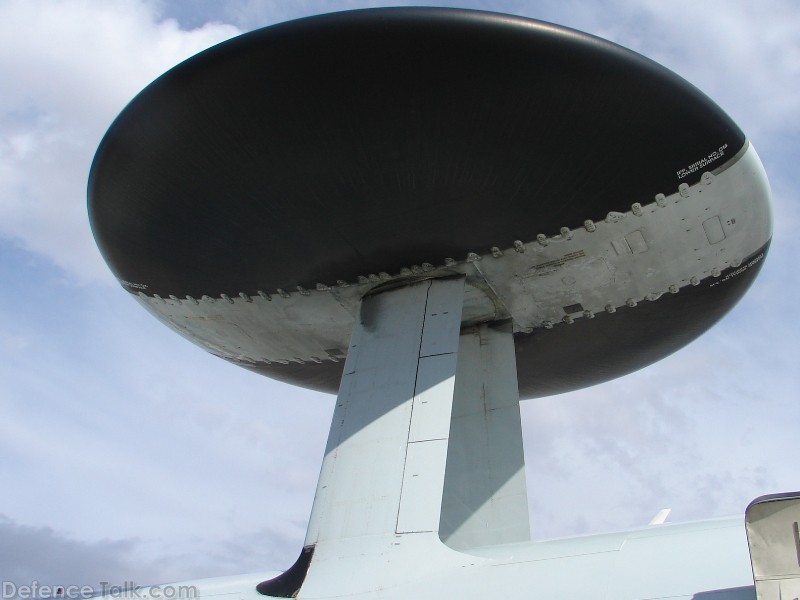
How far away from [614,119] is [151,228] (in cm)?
444

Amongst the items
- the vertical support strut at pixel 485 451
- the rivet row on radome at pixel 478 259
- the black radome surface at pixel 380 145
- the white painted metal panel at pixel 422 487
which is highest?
the rivet row on radome at pixel 478 259

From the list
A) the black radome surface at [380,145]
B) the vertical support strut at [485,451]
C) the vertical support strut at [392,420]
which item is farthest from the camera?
the vertical support strut at [485,451]

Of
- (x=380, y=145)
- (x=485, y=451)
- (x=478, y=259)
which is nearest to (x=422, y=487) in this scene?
(x=485, y=451)

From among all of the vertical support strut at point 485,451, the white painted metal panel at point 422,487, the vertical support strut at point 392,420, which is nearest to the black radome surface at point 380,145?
the vertical support strut at point 392,420

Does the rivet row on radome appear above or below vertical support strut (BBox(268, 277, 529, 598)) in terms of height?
above

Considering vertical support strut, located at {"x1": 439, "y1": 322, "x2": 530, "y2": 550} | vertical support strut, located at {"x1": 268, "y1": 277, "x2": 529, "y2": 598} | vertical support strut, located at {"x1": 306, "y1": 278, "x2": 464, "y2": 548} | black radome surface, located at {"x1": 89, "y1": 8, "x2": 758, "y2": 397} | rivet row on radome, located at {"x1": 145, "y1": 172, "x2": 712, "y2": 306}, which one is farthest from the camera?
vertical support strut, located at {"x1": 439, "y1": 322, "x2": 530, "y2": 550}

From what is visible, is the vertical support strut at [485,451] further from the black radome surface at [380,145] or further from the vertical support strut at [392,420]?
the black radome surface at [380,145]

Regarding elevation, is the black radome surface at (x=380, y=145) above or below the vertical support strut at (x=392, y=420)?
above

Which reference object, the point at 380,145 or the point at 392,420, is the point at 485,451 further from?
the point at 380,145

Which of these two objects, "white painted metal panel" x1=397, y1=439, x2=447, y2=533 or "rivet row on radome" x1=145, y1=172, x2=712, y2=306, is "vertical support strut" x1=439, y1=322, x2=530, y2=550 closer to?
"rivet row on radome" x1=145, y1=172, x2=712, y2=306

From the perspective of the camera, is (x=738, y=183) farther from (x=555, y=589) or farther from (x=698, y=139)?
(x=555, y=589)

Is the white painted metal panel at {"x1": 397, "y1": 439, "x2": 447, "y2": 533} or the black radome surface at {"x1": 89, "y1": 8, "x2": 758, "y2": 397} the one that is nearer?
the black radome surface at {"x1": 89, "y1": 8, "x2": 758, "y2": 397}

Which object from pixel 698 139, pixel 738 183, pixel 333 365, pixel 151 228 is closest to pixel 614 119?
pixel 698 139

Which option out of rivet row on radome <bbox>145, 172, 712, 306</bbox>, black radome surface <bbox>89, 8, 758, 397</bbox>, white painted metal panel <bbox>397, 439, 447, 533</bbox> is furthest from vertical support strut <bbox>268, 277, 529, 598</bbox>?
black radome surface <bbox>89, 8, 758, 397</bbox>
